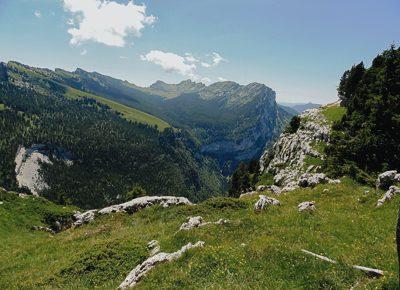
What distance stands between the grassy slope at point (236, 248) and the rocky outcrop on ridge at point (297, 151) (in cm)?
3099

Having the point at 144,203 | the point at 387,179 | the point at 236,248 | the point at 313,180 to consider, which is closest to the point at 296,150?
the point at 313,180

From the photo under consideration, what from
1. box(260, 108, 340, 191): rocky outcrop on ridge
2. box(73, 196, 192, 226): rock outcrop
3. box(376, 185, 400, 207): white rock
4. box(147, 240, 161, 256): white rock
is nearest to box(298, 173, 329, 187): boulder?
box(376, 185, 400, 207): white rock

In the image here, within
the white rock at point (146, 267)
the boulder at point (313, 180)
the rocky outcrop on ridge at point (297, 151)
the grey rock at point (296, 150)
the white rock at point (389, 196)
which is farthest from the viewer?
the grey rock at point (296, 150)

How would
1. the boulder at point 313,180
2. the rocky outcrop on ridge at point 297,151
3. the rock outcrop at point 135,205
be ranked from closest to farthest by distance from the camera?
the rock outcrop at point 135,205
the boulder at point 313,180
the rocky outcrop on ridge at point 297,151

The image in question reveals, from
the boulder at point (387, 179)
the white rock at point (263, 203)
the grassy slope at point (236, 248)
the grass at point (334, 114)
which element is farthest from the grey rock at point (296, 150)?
the white rock at point (263, 203)

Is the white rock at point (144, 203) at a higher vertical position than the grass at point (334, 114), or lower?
lower

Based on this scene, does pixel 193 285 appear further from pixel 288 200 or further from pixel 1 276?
pixel 288 200

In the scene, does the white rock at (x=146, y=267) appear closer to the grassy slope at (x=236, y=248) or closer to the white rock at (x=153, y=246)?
the grassy slope at (x=236, y=248)

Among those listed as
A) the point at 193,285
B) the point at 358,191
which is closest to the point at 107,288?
the point at 193,285

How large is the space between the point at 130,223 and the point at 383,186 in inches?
963

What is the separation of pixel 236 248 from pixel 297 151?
67509 millimetres

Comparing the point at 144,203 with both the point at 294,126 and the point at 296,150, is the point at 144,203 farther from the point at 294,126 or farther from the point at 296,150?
the point at 294,126

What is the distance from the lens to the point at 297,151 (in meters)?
82.9

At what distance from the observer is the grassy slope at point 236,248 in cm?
1555
